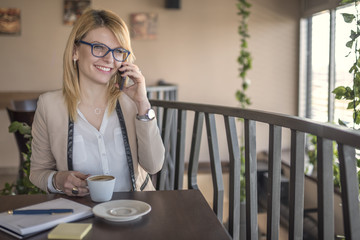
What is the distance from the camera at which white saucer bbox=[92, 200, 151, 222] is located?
1.12m

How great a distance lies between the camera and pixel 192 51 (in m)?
5.79

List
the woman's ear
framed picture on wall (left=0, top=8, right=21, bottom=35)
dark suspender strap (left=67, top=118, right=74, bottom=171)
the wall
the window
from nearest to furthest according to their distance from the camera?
dark suspender strap (left=67, top=118, right=74, bottom=171) < the woman's ear < the window < framed picture on wall (left=0, top=8, right=21, bottom=35) < the wall

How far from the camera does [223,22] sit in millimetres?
5824

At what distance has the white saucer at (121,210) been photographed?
1118 millimetres

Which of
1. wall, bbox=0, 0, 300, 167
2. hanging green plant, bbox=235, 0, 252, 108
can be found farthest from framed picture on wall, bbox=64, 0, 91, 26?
hanging green plant, bbox=235, 0, 252, 108

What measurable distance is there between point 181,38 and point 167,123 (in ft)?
11.4

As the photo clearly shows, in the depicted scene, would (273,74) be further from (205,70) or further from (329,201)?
(329,201)

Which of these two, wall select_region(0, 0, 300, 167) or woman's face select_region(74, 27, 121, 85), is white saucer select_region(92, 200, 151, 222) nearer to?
woman's face select_region(74, 27, 121, 85)

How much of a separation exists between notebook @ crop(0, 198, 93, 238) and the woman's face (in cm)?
71

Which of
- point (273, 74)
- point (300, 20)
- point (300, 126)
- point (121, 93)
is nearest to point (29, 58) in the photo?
point (273, 74)

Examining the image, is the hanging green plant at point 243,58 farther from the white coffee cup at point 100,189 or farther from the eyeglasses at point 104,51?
the white coffee cup at point 100,189

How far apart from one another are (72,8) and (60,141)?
162 inches

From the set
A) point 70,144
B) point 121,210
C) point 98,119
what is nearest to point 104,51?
point 98,119

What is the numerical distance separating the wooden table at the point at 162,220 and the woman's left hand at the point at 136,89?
488 mm
